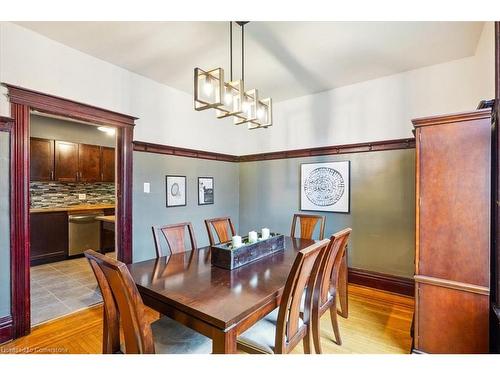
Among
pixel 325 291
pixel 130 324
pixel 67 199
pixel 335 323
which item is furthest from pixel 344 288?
pixel 67 199

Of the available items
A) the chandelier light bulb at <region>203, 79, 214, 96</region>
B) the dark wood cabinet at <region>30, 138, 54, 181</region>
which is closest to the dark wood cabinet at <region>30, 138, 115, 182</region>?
the dark wood cabinet at <region>30, 138, 54, 181</region>

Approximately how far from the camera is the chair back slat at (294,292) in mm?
1347

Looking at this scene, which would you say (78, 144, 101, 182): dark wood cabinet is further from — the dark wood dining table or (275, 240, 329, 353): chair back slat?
(275, 240, 329, 353): chair back slat

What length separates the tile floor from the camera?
265cm

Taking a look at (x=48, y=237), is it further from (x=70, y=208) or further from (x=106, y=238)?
(x=106, y=238)

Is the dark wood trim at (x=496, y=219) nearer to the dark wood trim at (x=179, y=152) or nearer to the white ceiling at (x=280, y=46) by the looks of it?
the white ceiling at (x=280, y=46)

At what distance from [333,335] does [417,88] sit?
286cm

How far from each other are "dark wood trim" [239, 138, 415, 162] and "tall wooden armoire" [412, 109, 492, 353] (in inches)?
53.4

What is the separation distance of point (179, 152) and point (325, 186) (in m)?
2.11

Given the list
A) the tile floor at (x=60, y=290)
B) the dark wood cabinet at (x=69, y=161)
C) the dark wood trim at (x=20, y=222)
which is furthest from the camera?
the dark wood cabinet at (x=69, y=161)

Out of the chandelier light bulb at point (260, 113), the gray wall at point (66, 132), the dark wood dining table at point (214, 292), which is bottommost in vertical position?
the dark wood dining table at point (214, 292)

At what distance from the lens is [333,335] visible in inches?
89.0

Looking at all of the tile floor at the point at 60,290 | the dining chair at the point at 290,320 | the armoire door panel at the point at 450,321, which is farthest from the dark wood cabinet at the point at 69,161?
the armoire door panel at the point at 450,321

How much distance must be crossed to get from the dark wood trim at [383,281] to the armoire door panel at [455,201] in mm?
1441
